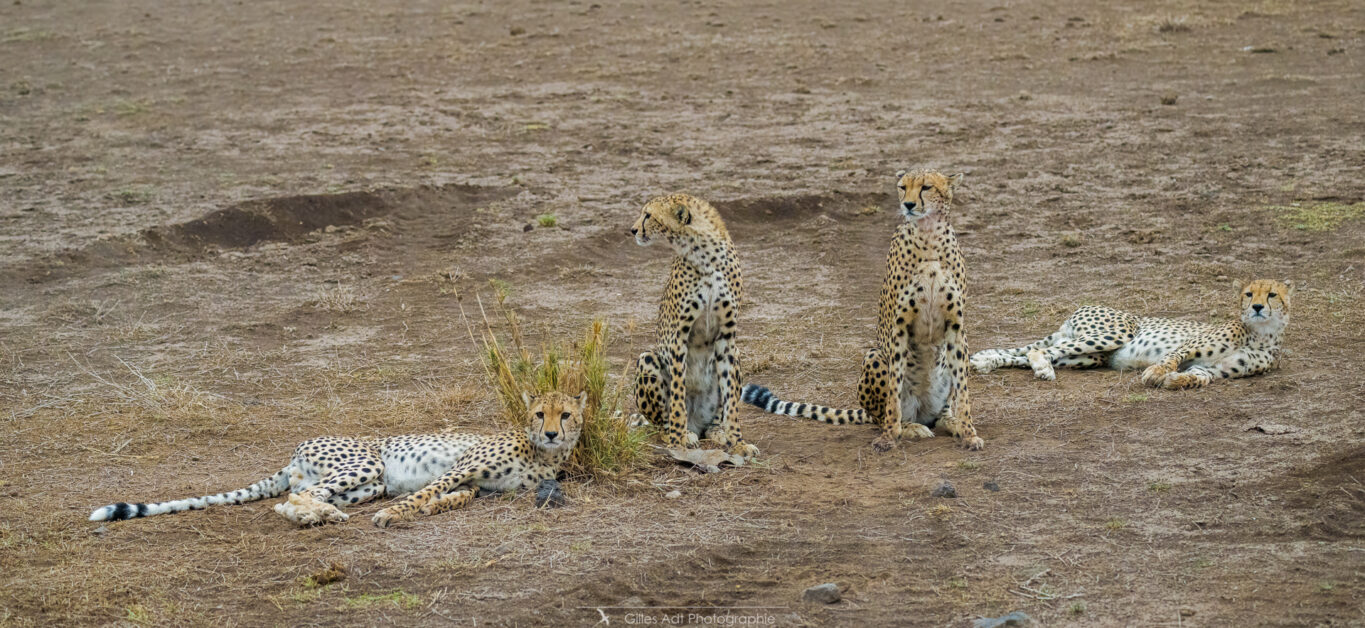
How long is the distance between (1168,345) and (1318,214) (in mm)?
3326

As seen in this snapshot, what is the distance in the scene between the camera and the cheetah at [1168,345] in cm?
702

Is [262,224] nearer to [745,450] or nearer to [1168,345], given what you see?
[745,450]

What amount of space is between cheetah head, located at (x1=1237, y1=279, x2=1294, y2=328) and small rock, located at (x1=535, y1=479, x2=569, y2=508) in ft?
12.4

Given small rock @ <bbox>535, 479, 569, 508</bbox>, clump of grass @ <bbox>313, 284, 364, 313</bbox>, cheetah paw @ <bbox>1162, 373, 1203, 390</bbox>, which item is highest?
cheetah paw @ <bbox>1162, 373, 1203, 390</bbox>

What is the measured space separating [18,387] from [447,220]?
389cm

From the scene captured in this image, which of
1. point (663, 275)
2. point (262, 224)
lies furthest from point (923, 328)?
point (262, 224)

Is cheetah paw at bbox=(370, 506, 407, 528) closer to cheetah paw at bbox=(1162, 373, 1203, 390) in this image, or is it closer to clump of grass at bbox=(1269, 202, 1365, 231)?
cheetah paw at bbox=(1162, 373, 1203, 390)

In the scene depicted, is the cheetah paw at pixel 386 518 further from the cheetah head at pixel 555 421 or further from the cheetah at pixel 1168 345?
the cheetah at pixel 1168 345

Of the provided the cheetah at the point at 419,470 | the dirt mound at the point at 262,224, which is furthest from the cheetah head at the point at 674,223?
the dirt mound at the point at 262,224

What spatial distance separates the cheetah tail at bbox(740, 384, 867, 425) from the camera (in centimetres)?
677

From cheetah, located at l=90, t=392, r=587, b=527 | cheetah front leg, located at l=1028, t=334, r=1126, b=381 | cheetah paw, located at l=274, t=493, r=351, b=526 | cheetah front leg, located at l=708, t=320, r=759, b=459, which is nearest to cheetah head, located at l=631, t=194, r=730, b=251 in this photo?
cheetah front leg, located at l=708, t=320, r=759, b=459

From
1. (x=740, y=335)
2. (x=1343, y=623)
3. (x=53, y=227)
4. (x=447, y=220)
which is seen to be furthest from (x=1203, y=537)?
(x=53, y=227)

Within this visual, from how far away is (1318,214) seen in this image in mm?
9906

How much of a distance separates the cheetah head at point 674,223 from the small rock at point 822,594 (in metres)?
2.07
